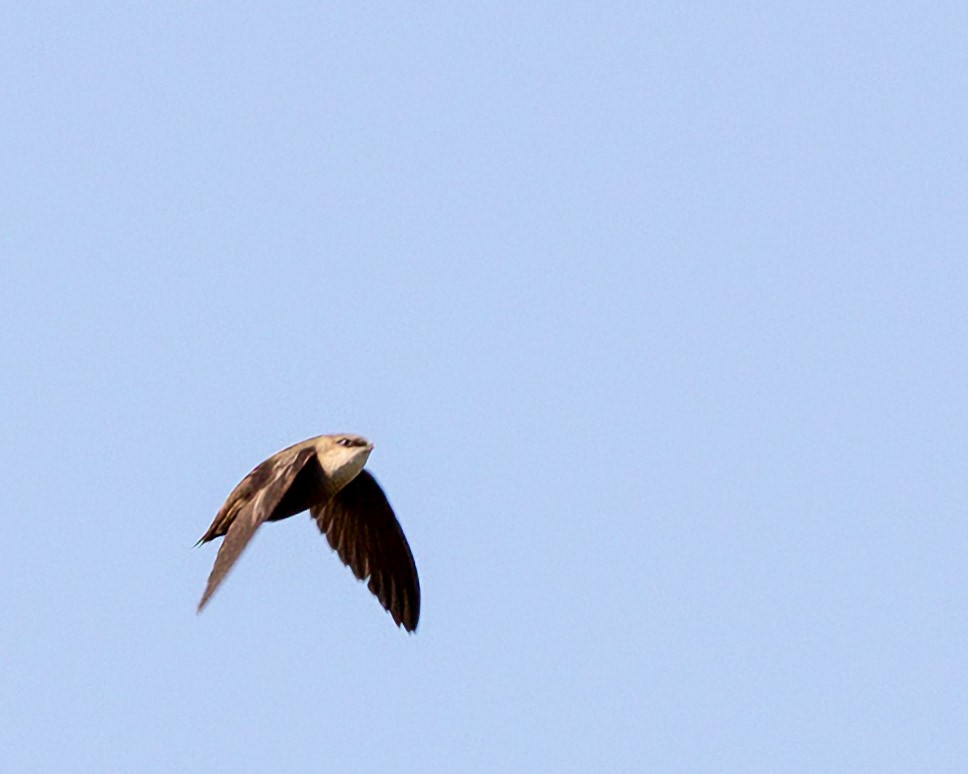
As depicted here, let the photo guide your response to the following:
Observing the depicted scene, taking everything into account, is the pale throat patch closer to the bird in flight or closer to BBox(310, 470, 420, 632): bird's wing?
the bird in flight

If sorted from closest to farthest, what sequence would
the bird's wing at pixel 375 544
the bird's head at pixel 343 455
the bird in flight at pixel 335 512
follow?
the bird in flight at pixel 335 512
the bird's head at pixel 343 455
the bird's wing at pixel 375 544

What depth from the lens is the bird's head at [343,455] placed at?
16828 mm

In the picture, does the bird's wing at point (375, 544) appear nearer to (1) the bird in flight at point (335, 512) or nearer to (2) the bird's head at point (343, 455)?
(1) the bird in flight at point (335, 512)

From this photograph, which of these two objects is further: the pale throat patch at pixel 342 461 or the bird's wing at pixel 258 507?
the pale throat patch at pixel 342 461

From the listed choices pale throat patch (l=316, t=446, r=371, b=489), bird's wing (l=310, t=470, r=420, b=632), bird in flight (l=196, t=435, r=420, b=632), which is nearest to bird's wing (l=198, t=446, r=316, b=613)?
bird in flight (l=196, t=435, r=420, b=632)

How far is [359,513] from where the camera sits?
1845cm

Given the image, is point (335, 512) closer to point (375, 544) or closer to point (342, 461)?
point (375, 544)

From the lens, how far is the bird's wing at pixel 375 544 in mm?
18422

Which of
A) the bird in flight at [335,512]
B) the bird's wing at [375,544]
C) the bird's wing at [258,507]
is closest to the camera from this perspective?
the bird's wing at [258,507]

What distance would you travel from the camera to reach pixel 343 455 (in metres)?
16.8

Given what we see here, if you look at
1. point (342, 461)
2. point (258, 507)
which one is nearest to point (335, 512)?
point (342, 461)

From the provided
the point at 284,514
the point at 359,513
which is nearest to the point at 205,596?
the point at 284,514

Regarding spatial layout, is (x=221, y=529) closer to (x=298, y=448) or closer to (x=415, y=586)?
(x=298, y=448)

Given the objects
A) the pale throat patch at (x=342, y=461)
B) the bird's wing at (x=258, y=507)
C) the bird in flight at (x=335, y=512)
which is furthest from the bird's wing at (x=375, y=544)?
the pale throat patch at (x=342, y=461)
